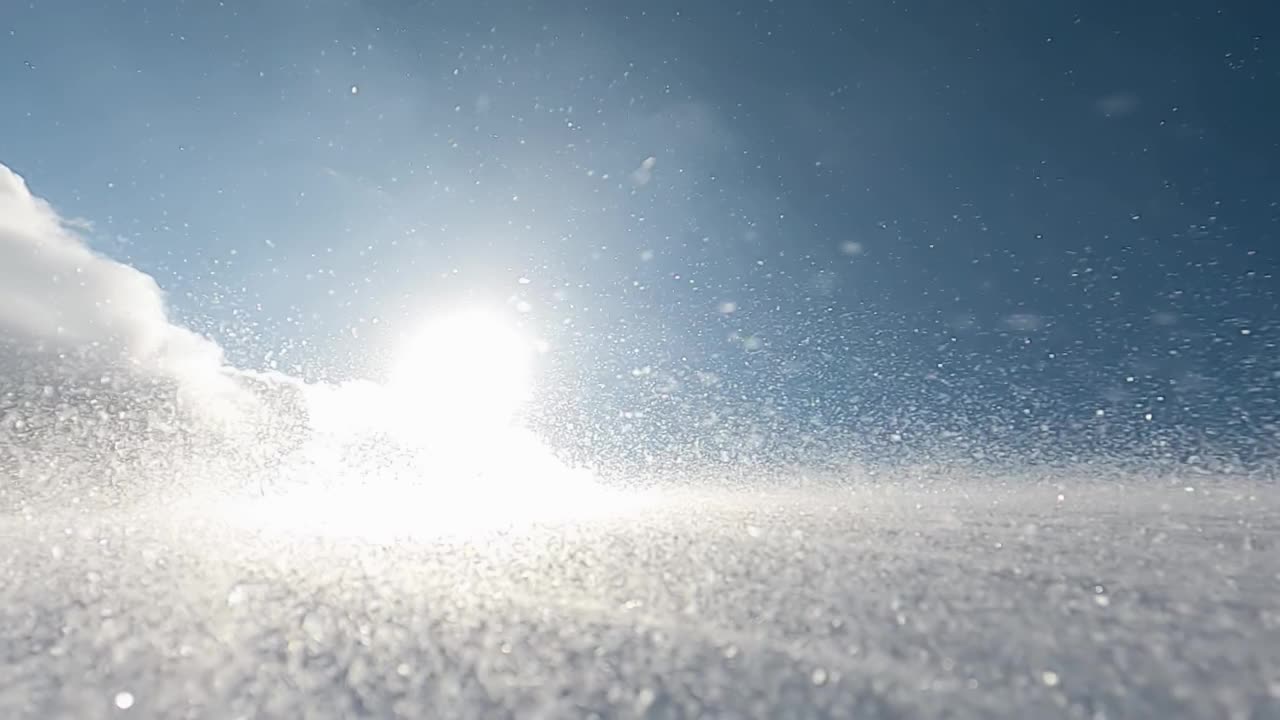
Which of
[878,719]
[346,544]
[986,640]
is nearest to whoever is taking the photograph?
[878,719]

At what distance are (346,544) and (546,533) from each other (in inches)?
54.2

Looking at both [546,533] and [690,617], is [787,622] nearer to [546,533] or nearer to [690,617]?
[690,617]

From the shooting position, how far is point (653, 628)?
91.6 inches

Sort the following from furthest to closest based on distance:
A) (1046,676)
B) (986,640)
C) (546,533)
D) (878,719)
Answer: (546,533), (986,640), (1046,676), (878,719)

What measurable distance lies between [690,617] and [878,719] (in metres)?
0.97

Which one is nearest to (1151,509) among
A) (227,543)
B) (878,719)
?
(878,719)

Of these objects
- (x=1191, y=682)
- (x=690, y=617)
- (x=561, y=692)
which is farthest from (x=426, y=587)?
(x=1191, y=682)

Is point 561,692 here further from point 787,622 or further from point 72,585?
point 72,585

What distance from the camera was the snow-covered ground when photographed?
1.73 metres

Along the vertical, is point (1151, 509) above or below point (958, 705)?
above

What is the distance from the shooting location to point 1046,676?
5.81 feet

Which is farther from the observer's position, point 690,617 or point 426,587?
point 426,587

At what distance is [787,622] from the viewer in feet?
7.83

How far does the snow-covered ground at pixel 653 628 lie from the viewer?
1.73 m
